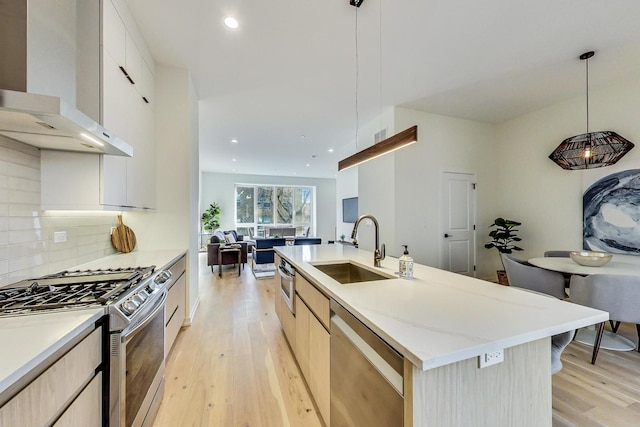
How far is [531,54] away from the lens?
2709 mm

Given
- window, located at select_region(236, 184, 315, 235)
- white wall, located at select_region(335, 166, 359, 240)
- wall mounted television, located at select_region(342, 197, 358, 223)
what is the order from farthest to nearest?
1. window, located at select_region(236, 184, 315, 235)
2. white wall, located at select_region(335, 166, 359, 240)
3. wall mounted television, located at select_region(342, 197, 358, 223)

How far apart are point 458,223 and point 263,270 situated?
422cm

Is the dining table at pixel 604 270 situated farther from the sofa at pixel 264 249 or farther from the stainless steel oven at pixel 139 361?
the sofa at pixel 264 249

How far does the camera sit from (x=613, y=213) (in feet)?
10.6

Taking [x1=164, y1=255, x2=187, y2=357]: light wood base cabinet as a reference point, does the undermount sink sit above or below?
above

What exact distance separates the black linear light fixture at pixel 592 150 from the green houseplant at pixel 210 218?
29.8 ft

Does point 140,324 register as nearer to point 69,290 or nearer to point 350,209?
point 69,290

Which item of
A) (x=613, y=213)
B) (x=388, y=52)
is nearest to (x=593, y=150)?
(x=613, y=213)

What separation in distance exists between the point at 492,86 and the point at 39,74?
176 inches

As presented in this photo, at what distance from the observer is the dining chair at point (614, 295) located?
2.09 meters

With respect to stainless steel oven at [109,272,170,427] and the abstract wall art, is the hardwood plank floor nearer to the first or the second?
stainless steel oven at [109,272,170,427]

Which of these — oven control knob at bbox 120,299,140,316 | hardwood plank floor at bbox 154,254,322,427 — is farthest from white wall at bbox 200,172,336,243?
oven control knob at bbox 120,299,140,316

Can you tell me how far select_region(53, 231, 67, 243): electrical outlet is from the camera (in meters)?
1.73

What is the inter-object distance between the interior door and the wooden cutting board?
4.53 meters
